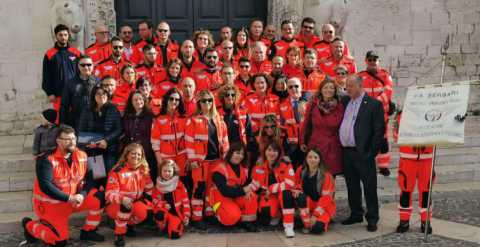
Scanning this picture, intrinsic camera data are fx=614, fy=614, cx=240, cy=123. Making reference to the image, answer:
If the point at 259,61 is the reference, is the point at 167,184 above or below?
below

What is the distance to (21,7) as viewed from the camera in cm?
975

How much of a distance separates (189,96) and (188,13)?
4.18 meters

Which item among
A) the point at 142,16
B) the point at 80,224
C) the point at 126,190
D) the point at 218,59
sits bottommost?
the point at 80,224

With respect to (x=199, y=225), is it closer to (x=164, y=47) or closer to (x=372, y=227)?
(x=372, y=227)

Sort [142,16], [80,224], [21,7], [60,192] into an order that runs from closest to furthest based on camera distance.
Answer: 1. [60,192]
2. [80,224]
3. [21,7]
4. [142,16]

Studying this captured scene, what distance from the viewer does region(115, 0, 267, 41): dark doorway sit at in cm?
1042

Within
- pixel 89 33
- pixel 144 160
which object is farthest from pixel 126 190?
pixel 89 33

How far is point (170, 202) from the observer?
6340 millimetres

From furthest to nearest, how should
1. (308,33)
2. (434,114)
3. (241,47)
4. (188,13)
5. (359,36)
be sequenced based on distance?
(359,36), (188,13), (308,33), (241,47), (434,114)

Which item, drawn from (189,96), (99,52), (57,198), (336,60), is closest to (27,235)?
(57,198)

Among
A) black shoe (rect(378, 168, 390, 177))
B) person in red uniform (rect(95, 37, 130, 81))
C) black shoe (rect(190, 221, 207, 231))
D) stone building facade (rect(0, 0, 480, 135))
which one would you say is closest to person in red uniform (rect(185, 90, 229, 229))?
black shoe (rect(190, 221, 207, 231))

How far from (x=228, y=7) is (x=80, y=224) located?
5256mm

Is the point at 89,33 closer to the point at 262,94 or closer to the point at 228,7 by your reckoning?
the point at 228,7

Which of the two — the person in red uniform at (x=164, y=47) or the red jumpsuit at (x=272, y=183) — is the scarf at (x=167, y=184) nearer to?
the red jumpsuit at (x=272, y=183)
